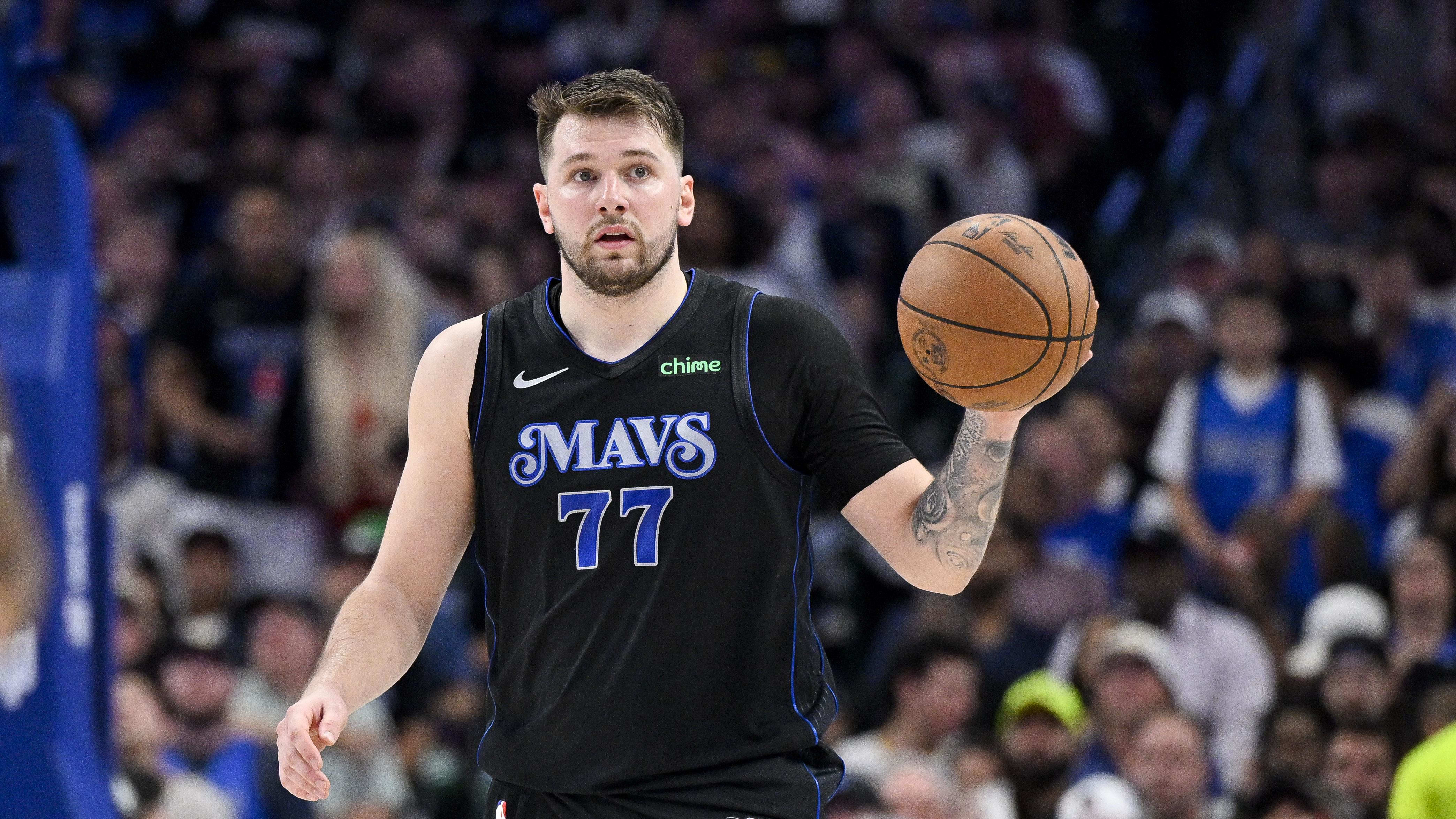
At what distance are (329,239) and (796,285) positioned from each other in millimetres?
2523

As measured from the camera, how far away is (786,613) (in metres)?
3.48

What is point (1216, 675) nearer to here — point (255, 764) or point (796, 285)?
point (796, 285)

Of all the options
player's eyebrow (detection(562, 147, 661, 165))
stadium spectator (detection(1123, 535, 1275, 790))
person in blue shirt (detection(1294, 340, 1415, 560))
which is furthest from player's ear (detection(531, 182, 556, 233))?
person in blue shirt (detection(1294, 340, 1415, 560))

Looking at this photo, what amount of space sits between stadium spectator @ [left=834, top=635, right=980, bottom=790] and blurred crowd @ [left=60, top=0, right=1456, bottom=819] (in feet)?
0.06

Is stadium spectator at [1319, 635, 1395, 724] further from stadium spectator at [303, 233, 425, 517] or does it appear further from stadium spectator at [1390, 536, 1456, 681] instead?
stadium spectator at [303, 233, 425, 517]

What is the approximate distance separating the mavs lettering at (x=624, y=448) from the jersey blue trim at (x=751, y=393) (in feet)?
0.31

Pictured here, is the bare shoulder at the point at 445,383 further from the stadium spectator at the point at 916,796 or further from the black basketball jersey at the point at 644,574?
the stadium spectator at the point at 916,796

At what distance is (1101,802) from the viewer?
6523 mm

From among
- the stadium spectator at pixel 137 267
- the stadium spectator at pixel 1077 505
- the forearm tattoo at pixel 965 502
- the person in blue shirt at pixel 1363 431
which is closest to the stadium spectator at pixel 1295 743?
the stadium spectator at pixel 1077 505

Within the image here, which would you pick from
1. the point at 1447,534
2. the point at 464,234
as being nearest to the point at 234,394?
the point at 464,234

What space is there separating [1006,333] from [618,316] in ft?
2.53

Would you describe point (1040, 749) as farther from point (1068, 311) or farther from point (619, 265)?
point (619, 265)

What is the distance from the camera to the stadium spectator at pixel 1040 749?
23.2 feet

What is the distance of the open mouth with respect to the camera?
11.5 feet
